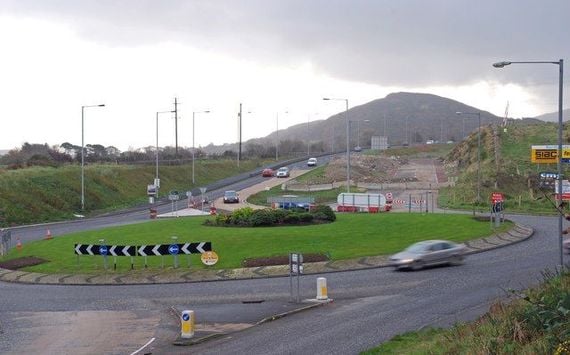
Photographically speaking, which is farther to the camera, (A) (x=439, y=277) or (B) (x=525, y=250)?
(B) (x=525, y=250)

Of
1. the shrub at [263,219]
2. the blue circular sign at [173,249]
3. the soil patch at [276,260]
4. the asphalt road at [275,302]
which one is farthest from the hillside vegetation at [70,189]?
the soil patch at [276,260]

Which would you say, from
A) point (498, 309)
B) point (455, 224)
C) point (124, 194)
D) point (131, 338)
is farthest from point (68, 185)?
point (498, 309)

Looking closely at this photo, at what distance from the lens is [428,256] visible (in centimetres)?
3222

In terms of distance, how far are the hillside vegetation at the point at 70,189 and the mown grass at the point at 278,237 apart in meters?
22.7

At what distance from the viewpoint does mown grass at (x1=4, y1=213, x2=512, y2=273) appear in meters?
37.0

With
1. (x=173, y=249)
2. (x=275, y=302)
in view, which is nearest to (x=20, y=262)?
(x=173, y=249)

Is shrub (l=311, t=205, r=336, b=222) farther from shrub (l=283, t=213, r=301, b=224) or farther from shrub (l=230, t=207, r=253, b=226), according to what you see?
shrub (l=230, t=207, r=253, b=226)

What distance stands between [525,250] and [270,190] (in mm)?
56814

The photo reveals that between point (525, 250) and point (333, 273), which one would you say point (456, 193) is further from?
point (333, 273)

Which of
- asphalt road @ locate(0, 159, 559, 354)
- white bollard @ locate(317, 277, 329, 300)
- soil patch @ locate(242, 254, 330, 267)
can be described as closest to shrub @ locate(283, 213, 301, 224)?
soil patch @ locate(242, 254, 330, 267)

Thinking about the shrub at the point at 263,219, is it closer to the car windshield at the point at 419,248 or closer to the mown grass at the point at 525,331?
the car windshield at the point at 419,248

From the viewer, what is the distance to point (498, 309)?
1428 cm

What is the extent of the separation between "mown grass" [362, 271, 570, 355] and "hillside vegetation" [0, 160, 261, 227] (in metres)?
58.3

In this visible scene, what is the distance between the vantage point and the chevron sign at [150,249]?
110ft
